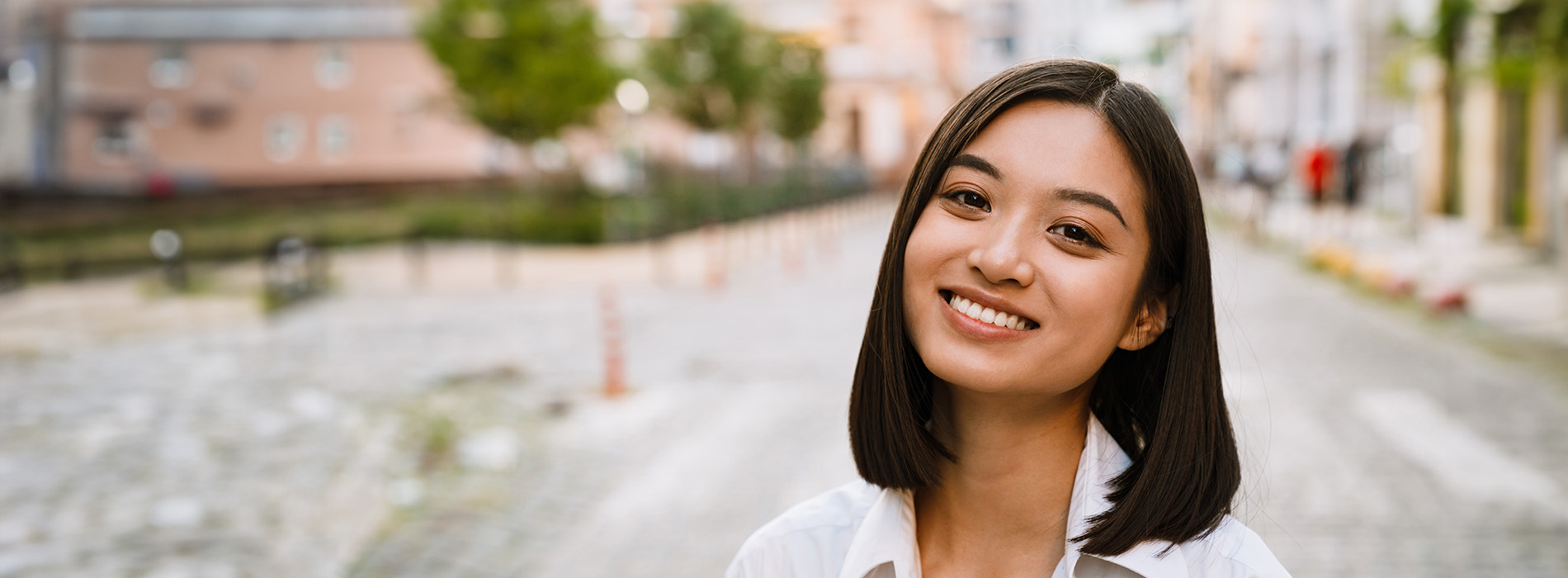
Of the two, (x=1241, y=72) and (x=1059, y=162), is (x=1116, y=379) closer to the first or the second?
(x=1059, y=162)

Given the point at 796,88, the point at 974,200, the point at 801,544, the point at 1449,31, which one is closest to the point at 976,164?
the point at 974,200

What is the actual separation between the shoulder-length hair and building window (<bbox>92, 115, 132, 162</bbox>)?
166 feet

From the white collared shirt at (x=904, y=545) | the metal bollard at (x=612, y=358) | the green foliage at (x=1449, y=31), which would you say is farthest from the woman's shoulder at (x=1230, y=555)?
the green foliage at (x=1449, y=31)

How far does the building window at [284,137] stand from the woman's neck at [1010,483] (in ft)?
170

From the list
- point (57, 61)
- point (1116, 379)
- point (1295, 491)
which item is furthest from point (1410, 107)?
point (57, 61)

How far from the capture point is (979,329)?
5.26ft

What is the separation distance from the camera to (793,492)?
661cm

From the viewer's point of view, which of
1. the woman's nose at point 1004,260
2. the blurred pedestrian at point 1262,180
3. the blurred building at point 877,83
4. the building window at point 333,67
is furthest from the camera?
the blurred building at point 877,83

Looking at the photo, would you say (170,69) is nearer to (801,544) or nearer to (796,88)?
(796,88)

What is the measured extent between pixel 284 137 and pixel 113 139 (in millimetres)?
5987

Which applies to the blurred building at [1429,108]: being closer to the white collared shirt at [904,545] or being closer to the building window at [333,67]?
the white collared shirt at [904,545]

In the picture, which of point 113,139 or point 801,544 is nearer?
point 801,544

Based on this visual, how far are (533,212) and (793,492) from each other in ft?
73.5

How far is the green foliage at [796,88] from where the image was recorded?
128 ft
